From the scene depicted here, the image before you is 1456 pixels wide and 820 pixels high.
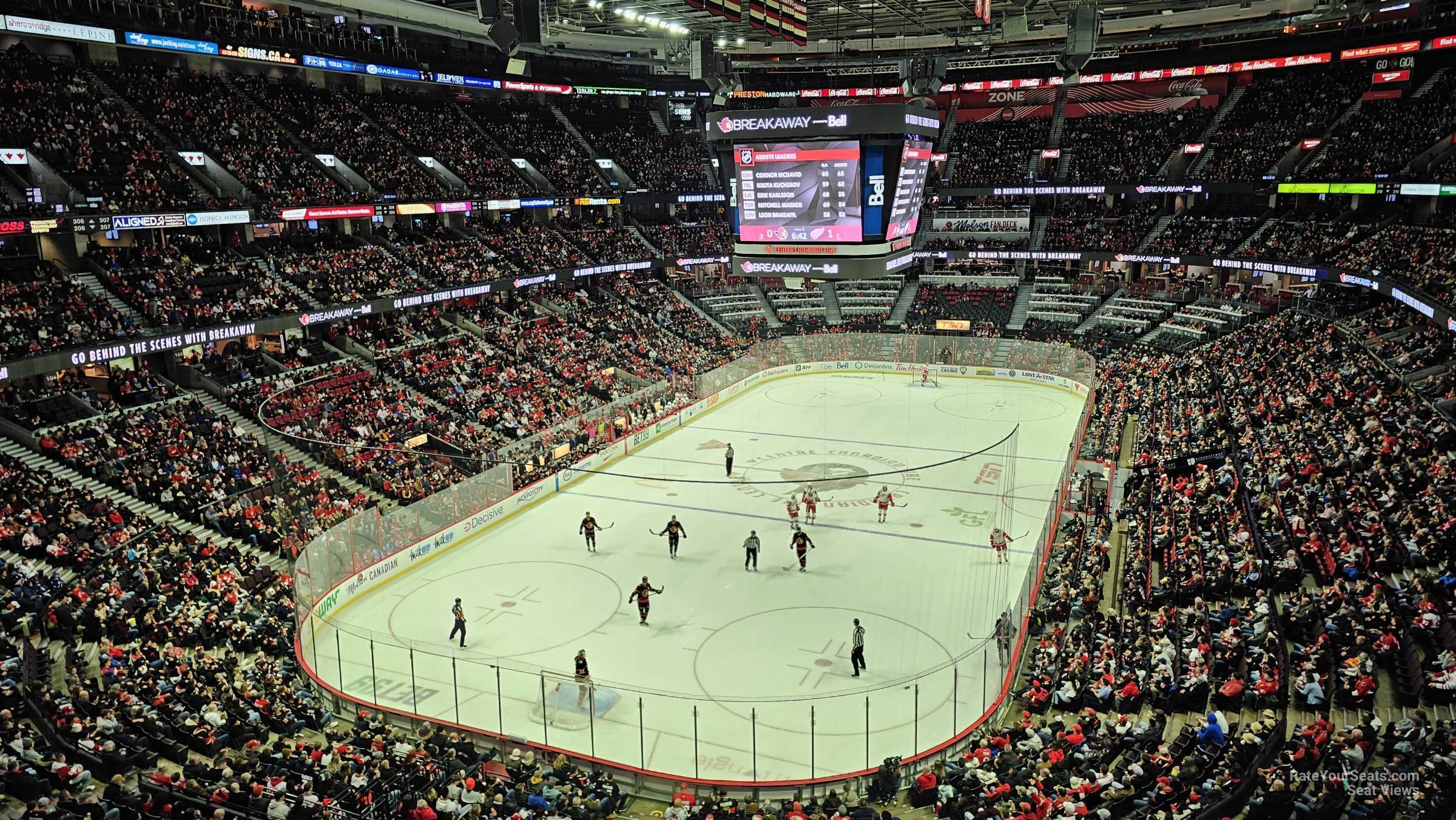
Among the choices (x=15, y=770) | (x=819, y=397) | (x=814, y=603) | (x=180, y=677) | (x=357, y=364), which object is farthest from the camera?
(x=819, y=397)

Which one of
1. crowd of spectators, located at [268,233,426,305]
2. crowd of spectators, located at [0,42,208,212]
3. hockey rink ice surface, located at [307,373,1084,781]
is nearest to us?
hockey rink ice surface, located at [307,373,1084,781]

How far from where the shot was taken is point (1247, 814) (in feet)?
39.4

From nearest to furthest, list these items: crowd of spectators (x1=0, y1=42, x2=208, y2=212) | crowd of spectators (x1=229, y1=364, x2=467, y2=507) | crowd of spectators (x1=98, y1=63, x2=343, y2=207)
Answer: crowd of spectators (x1=229, y1=364, x2=467, y2=507) → crowd of spectators (x1=0, y1=42, x2=208, y2=212) → crowd of spectators (x1=98, y1=63, x2=343, y2=207)

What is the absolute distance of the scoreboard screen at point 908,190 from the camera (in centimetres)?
2691

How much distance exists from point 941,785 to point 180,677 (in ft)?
42.9

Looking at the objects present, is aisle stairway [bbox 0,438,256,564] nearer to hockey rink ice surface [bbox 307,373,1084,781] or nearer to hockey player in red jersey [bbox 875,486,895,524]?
hockey rink ice surface [bbox 307,373,1084,781]

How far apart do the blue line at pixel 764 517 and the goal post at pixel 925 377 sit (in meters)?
21.1

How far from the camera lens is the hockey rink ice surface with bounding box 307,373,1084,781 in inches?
630

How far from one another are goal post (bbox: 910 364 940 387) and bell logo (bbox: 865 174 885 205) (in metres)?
22.0

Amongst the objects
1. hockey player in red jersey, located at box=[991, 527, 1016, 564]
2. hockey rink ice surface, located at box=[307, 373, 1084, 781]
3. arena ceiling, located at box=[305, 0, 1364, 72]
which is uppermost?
arena ceiling, located at box=[305, 0, 1364, 72]

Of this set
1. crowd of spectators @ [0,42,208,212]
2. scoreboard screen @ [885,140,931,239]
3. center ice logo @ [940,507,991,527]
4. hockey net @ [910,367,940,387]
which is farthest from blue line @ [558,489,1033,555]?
hockey net @ [910,367,940,387]

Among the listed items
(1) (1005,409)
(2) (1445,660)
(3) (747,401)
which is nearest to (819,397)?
(3) (747,401)

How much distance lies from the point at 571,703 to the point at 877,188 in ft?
54.4

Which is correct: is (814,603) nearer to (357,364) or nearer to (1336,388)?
(1336,388)
